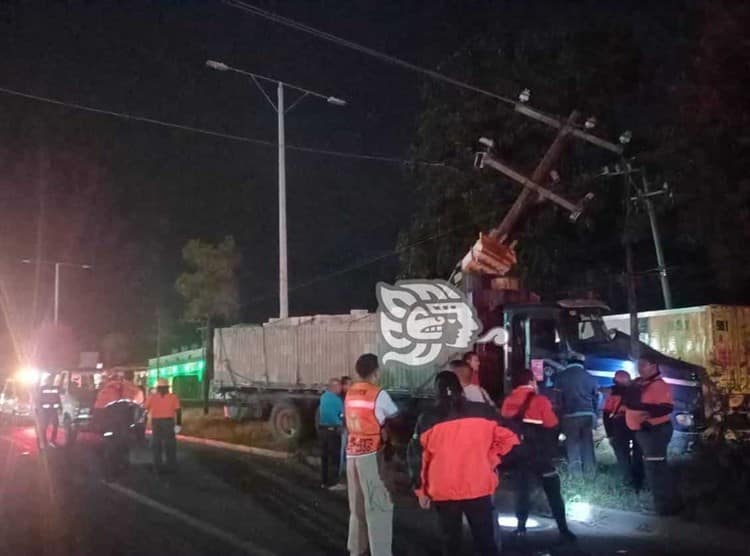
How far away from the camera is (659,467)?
10977 millimetres

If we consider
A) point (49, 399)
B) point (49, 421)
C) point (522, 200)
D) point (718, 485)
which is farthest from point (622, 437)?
point (49, 421)

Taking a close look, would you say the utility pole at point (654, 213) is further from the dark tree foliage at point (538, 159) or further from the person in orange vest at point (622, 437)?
the person in orange vest at point (622, 437)

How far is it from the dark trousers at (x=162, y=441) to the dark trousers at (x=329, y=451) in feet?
8.84

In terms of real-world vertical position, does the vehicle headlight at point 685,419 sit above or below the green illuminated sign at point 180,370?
below

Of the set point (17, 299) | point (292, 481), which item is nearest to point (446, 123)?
point (292, 481)

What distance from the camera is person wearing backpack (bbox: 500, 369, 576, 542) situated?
9.50 metres

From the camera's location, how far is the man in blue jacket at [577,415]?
40.4 feet

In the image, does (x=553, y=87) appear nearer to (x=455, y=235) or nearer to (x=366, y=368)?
Answer: (x=455, y=235)

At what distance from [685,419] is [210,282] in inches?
943

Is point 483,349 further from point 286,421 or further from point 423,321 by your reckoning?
point 286,421

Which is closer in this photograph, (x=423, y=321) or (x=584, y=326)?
(x=584, y=326)

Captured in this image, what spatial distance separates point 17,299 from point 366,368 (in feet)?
176

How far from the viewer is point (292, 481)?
15586mm

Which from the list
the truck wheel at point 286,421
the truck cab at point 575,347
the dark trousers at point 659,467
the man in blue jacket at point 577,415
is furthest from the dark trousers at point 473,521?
the truck wheel at point 286,421
